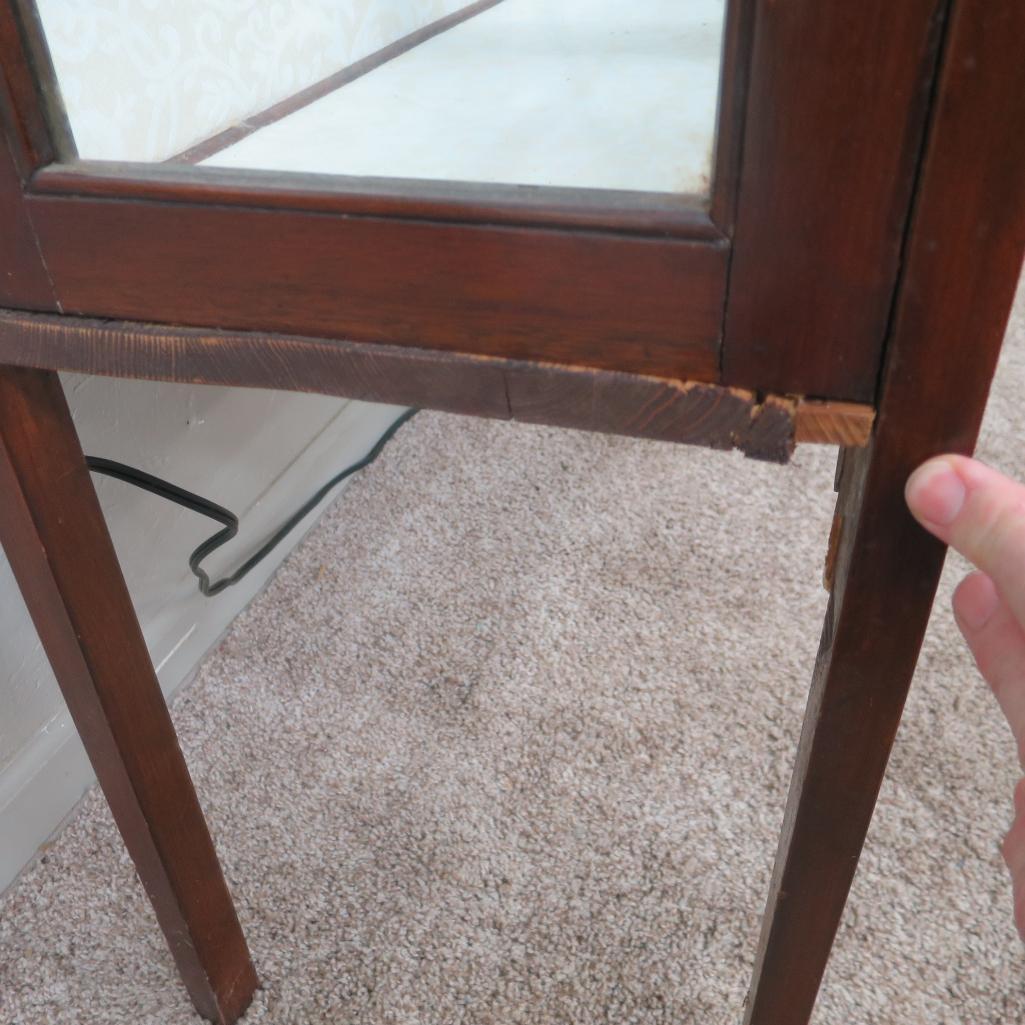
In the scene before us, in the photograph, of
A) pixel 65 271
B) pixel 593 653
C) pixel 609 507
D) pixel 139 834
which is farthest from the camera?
pixel 609 507

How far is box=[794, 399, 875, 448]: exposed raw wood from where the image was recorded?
307mm

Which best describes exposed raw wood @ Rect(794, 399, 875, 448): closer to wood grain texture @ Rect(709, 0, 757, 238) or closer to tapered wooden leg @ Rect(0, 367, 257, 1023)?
wood grain texture @ Rect(709, 0, 757, 238)

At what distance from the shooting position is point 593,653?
916mm

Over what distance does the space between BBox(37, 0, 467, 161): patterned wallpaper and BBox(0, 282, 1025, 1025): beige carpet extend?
0.55 metres

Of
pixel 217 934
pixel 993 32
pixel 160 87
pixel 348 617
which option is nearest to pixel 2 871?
pixel 217 934

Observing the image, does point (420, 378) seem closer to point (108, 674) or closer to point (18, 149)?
point (18, 149)

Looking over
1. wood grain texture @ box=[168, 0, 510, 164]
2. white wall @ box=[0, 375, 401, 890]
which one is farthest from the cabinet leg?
white wall @ box=[0, 375, 401, 890]

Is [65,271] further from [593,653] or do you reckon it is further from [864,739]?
[593,653]

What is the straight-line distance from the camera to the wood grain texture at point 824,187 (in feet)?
0.84

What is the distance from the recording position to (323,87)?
1.26ft

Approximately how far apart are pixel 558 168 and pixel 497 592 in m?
0.69

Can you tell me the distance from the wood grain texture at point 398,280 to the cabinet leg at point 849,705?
0.26 ft

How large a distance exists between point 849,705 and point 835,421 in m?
0.12

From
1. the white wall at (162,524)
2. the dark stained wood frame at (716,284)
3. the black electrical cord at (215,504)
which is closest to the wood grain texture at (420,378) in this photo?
the dark stained wood frame at (716,284)
